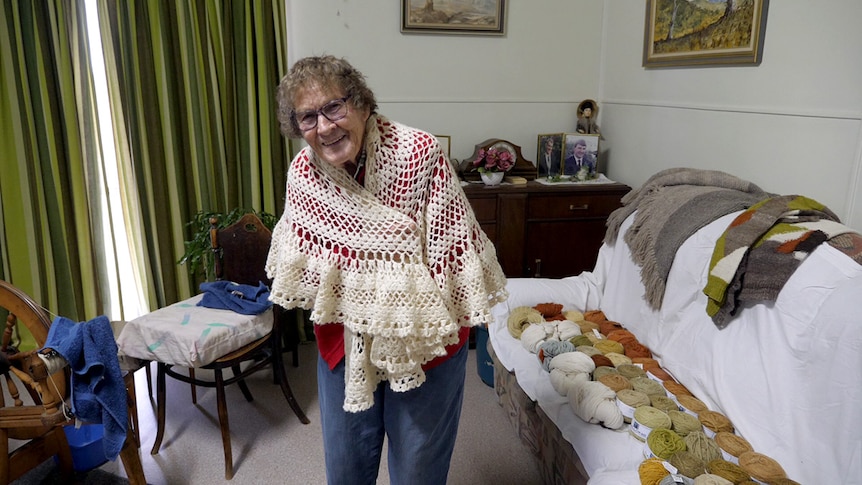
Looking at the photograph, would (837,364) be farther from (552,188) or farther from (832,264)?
(552,188)

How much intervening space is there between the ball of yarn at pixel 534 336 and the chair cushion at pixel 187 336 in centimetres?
102

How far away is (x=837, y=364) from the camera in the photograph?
4.66ft

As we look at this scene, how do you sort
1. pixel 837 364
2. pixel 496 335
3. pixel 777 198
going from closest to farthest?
pixel 837 364, pixel 777 198, pixel 496 335

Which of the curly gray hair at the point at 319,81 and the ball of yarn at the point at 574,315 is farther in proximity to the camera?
the ball of yarn at the point at 574,315

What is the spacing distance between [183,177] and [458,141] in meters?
1.44

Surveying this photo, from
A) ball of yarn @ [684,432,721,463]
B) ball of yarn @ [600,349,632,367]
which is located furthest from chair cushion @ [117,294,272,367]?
ball of yarn @ [684,432,721,463]

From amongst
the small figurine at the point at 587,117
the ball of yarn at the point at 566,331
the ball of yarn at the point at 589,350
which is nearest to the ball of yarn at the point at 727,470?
the ball of yarn at the point at 589,350

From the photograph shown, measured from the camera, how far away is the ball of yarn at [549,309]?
247 cm

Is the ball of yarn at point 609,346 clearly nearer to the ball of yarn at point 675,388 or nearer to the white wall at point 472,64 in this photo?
the ball of yarn at point 675,388

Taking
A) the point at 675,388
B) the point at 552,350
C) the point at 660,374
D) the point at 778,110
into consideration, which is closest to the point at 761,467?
the point at 675,388

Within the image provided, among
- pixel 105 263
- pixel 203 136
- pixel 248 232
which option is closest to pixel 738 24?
pixel 248 232

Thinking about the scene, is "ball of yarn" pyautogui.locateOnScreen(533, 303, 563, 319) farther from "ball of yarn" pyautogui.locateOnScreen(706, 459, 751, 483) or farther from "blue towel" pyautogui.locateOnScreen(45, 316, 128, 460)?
"blue towel" pyautogui.locateOnScreen(45, 316, 128, 460)

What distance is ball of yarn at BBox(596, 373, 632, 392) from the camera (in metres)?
1.87

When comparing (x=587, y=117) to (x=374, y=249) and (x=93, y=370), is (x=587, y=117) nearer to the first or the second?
(x=374, y=249)
